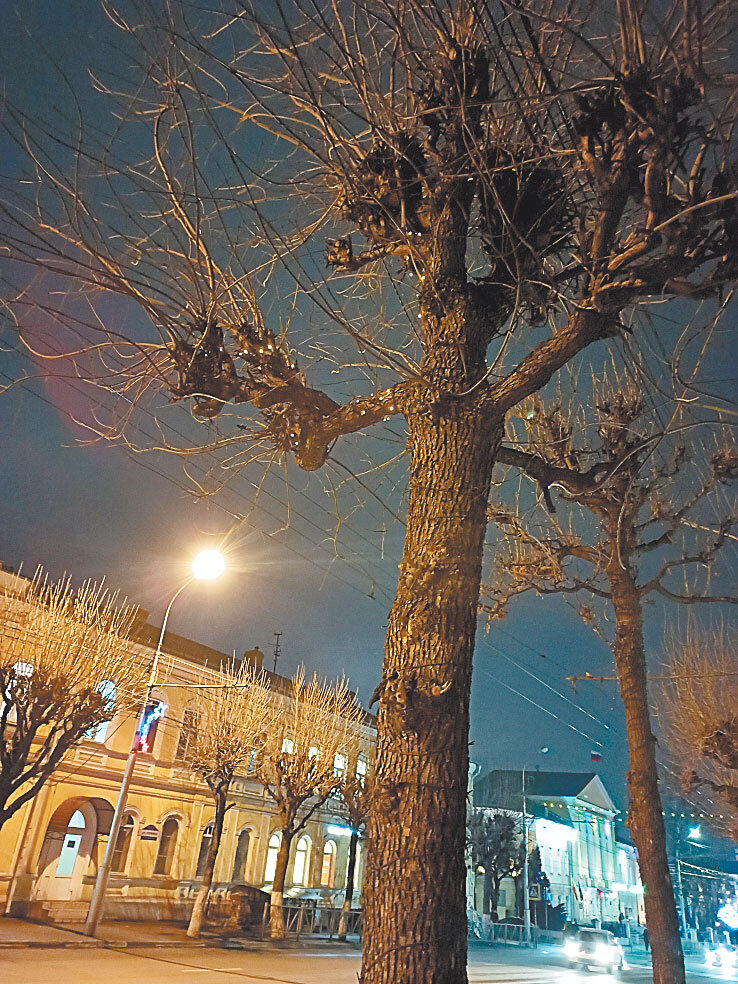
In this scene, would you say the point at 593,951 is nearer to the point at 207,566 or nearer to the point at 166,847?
the point at 166,847

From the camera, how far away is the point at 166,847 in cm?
2730

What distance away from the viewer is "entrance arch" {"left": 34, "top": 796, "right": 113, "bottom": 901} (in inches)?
888

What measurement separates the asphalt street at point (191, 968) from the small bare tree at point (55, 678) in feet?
10.4

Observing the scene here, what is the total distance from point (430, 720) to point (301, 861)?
1383 inches

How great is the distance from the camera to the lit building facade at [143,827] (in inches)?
855

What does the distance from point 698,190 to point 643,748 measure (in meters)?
6.39

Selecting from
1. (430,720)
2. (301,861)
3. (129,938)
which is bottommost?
(129,938)

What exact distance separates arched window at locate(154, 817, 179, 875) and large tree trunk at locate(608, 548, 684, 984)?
2324cm

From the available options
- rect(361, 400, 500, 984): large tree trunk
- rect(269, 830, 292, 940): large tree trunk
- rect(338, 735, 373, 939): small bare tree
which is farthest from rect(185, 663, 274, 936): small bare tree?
rect(361, 400, 500, 984): large tree trunk

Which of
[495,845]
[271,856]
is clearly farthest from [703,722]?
[495,845]

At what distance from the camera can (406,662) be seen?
347 centimetres

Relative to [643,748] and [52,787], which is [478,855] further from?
[643,748]

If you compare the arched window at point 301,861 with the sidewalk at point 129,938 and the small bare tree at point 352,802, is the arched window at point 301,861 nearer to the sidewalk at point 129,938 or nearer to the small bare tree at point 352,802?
the small bare tree at point 352,802

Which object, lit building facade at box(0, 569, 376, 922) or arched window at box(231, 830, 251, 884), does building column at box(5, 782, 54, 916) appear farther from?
arched window at box(231, 830, 251, 884)
